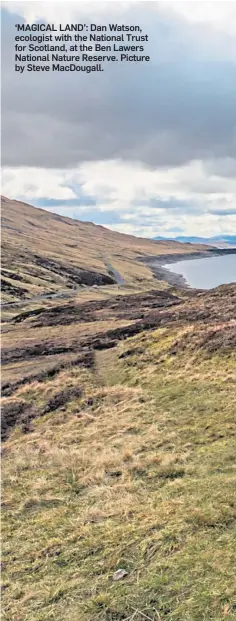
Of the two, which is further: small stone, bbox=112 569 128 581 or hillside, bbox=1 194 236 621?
small stone, bbox=112 569 128 581

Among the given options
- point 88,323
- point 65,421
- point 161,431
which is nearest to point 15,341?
point 88,323

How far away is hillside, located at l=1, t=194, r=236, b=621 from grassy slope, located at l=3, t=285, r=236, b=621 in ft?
0.10

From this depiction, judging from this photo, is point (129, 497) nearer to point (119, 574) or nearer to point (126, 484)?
point (126, 484)

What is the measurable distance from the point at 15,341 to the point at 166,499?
3957cm

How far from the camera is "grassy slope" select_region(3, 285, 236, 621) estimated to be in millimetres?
6984

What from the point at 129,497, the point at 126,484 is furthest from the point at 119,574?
the point at 126,484

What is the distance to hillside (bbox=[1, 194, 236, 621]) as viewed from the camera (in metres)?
7.05

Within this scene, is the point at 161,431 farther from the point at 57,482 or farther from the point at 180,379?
the point at 180,379

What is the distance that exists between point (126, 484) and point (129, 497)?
77 centimetres

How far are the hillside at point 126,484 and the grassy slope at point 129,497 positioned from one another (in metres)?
0.03

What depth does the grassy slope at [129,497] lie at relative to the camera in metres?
6.98

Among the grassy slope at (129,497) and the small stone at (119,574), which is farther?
the small stone at (119,574)

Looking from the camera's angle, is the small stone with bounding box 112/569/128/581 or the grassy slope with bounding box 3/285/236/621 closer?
the grassy slope with bounding box 3/285/236/621

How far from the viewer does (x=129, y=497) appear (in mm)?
10242
